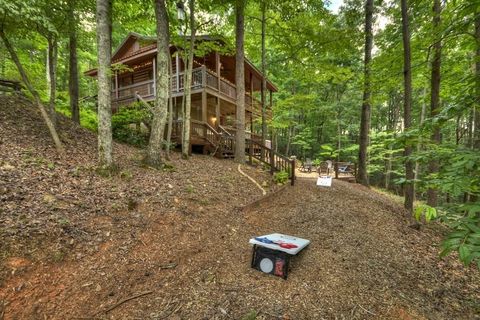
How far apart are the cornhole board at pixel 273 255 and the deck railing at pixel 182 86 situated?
9.54 meters

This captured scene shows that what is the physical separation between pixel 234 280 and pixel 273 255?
1.98 feet

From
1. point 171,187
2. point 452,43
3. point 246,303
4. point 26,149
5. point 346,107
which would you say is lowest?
point 246,303

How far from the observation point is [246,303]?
2.62m

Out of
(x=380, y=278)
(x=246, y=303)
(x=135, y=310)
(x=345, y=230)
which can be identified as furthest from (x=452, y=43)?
(x=135, y=310)

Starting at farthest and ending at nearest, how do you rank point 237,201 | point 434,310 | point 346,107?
1. point 346,107
2. point 237,201
3. point 434,310

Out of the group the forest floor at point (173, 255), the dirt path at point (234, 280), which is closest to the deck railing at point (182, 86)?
the forest floor at point (173, 255)

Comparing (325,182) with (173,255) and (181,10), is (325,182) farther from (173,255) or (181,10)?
(181,10)

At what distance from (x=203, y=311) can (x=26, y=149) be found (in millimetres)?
4844

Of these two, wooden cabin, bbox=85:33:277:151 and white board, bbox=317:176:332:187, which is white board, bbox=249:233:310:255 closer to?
white board, bbox=317:176:332:187

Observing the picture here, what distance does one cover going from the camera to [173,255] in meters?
3.29

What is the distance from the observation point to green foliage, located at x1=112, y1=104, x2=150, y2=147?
8.95 m

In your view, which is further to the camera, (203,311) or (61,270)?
(61,270)

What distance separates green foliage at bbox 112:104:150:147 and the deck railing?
249cm

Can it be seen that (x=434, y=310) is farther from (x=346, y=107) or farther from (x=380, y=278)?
(x=346, y=107)
